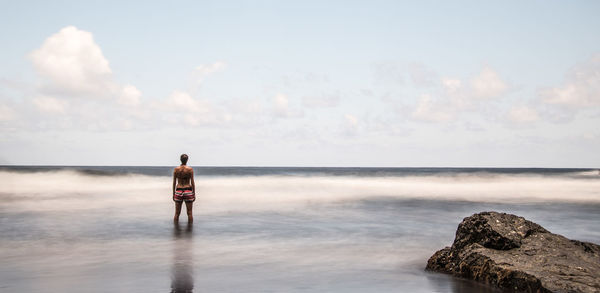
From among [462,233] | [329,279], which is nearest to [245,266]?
[329,279]

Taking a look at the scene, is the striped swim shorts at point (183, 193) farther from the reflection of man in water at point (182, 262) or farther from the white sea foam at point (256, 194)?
the white sea foam at point (256, 194)

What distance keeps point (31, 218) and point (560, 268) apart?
51.9 ft

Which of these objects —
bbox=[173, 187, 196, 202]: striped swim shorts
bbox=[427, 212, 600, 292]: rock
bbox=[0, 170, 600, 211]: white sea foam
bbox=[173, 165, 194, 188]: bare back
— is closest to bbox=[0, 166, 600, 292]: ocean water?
bbox=[427, 212, 600, 292]: rock

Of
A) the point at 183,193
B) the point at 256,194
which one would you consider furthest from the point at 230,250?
the point at 256,194

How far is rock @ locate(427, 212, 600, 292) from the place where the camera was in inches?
242

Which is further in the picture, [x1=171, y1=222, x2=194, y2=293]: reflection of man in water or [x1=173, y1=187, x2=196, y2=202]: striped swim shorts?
[x1=173, y1=187, x2=196, y2=202]: striped swim shorts

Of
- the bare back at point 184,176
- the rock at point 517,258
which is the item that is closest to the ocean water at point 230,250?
the rock at point 517,258

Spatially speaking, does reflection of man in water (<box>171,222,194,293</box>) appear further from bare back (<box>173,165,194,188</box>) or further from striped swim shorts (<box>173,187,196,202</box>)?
bare back (<box>173,165,194,188</box>)

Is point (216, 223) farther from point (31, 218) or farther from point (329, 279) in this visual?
point (329, 279)

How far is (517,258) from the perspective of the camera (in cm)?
713

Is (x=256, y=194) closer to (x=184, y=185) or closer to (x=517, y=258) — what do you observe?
(x=184, y=185)

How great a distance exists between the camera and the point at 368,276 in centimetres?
760

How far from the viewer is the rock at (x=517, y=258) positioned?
20.2ft

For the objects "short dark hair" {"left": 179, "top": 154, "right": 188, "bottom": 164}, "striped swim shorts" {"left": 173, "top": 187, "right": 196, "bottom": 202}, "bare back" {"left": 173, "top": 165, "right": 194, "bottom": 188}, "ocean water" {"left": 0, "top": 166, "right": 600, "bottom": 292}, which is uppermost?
"short dark hair" {"left": 179, "top": 154, "right": 188, "bottom": 164}
